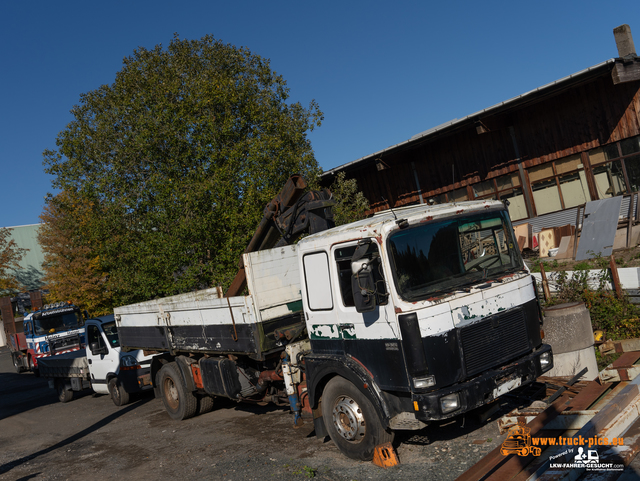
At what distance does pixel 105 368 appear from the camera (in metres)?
12.4

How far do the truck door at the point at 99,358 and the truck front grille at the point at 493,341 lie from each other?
9.25 m

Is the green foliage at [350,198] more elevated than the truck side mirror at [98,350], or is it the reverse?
the green foliage at [350,198]

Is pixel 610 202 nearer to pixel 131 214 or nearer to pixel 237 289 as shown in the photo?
pixel 237 289

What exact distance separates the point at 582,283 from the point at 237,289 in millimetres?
6030

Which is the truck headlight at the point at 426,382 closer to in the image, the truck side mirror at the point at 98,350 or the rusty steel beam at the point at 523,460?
the rusty steel beam at the point at 523,460

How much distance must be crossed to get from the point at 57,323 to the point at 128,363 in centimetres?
1080

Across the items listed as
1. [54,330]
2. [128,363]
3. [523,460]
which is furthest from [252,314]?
[54,330]

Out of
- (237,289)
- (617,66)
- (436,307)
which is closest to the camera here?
(436,307)

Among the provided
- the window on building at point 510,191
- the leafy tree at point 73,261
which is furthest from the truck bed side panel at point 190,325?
the leafy tree at point 73,261

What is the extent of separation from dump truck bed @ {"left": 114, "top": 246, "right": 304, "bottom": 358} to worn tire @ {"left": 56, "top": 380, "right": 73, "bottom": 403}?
7.20 meters

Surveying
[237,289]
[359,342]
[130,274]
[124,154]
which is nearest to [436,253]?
[359,342]

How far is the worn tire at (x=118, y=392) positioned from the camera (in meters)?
11.9

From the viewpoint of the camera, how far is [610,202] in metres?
15.5
